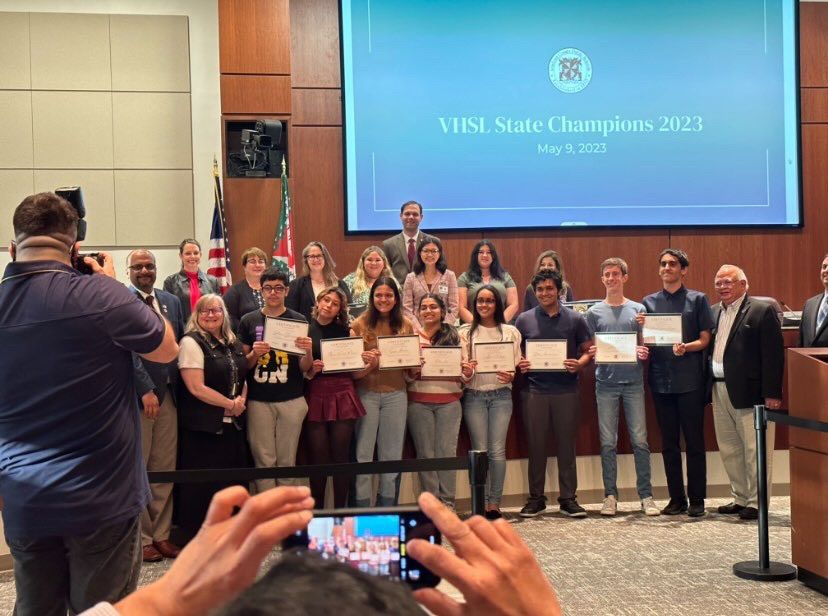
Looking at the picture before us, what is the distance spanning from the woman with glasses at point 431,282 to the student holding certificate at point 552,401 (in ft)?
2.21

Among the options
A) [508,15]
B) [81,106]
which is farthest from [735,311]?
[81,106]

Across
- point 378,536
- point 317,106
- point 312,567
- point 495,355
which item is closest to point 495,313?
point 495,355

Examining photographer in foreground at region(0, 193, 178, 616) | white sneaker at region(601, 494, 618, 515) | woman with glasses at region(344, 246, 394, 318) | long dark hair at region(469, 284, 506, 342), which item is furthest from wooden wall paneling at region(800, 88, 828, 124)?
photographer in foreground at region(0, 193, 178, 616)

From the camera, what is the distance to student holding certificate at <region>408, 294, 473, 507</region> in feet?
19.6

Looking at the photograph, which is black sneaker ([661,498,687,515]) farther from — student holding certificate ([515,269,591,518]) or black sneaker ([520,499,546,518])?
black sneaker ([520,499,546,518])

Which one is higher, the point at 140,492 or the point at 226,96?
the point at 226,96

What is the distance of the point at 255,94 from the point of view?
817 centimetres

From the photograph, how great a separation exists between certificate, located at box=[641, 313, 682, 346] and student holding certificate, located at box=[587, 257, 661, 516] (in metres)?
0.08

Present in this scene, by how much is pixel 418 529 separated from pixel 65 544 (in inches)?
70.4

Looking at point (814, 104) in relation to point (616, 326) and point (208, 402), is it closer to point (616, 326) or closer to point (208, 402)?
point (616, 326)

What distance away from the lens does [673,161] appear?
8.54 meters

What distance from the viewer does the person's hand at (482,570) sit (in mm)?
814

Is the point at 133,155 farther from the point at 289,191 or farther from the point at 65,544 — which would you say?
the point at 65,544

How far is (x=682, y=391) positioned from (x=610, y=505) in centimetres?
91
